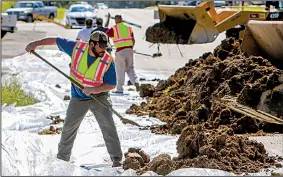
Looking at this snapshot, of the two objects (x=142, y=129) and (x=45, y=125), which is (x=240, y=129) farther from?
(x=45, y=125)

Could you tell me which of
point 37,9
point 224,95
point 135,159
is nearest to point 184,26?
point 224,95

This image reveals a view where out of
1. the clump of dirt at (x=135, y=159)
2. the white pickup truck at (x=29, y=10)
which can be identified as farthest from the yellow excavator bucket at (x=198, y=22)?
the white pickup truck at (x=29, y=10)

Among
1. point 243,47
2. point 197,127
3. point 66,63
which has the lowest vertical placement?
point 66,63

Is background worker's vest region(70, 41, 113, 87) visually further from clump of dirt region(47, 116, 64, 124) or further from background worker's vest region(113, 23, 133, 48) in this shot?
background worker's vest region(113, 23, 133, 48)

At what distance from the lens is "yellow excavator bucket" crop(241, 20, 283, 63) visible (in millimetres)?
9211

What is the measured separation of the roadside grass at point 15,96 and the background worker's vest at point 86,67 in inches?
169

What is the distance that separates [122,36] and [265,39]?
5.13m

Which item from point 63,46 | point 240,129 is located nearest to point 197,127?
point 240,129

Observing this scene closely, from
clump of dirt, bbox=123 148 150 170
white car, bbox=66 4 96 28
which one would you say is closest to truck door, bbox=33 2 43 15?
white car, bbox=66 4 96 28

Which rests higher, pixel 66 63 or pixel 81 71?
pixel 81 71

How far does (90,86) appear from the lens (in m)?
7.60

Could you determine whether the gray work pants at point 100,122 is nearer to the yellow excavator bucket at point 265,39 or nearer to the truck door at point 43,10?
the yellow excavator bucket at point 265,39

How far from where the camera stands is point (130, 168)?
7020 mm

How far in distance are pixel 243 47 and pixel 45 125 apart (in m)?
3.27
